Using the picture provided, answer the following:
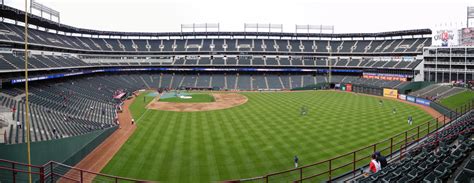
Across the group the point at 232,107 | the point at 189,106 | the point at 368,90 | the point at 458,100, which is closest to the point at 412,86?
the point at 368,90

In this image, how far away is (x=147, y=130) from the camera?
33.6 m

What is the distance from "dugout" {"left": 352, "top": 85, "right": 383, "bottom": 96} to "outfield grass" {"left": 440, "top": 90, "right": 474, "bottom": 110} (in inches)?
677

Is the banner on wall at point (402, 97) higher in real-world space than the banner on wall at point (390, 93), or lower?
lower

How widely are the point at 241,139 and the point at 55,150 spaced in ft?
49.9

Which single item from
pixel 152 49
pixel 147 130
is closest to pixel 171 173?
pixel 147 130

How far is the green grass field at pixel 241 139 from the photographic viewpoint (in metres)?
21.6

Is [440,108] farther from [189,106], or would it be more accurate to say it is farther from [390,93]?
[189,106]

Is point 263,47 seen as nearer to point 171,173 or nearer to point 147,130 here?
point 147,130

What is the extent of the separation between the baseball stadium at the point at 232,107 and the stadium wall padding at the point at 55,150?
0.27ft

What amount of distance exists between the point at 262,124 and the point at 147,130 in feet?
42.6

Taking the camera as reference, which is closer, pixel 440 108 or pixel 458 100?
pixel 440 108

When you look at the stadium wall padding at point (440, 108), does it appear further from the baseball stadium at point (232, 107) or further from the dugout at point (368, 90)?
the dugout at point (368, 90)

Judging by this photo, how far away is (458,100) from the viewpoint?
4541cm

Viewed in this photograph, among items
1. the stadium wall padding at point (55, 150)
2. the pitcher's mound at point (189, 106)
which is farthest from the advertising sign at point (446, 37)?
the stadium wall padding at point (55, 150)
